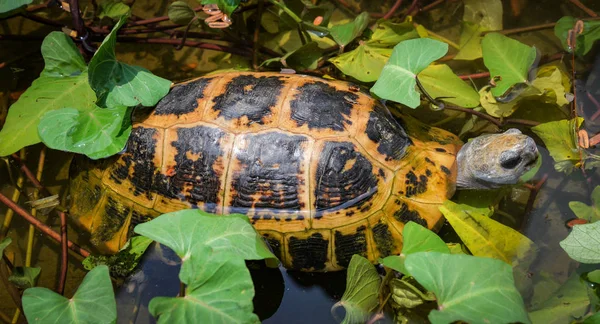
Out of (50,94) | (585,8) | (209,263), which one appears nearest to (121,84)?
(50,94)

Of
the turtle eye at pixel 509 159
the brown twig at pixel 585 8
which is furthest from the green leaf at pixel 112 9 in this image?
the brown twig at pixel 585 8

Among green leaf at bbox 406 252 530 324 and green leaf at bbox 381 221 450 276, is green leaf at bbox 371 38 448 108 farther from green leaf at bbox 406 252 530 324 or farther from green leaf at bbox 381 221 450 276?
green leaf at bbox 406 252 530 324

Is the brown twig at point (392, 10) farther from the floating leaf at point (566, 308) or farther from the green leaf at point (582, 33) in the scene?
the floating leaf at point (566, 308)

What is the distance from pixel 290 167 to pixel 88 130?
1049 mm

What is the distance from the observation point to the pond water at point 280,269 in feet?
9.12

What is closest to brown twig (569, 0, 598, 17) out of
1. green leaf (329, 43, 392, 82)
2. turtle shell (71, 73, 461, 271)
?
green leaf (329, 43, 392, 82)

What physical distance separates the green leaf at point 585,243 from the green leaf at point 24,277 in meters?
2.57

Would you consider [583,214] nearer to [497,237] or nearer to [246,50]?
[497,237]

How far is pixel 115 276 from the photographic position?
2.82 meters

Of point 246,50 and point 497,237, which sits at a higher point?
point 246,50

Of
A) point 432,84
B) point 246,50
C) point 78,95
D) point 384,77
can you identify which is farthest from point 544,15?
point 78,95

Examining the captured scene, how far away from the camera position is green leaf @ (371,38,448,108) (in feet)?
7.93

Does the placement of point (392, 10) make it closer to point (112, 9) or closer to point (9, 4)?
point (112, 9)

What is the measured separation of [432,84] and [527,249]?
1.08 metres
